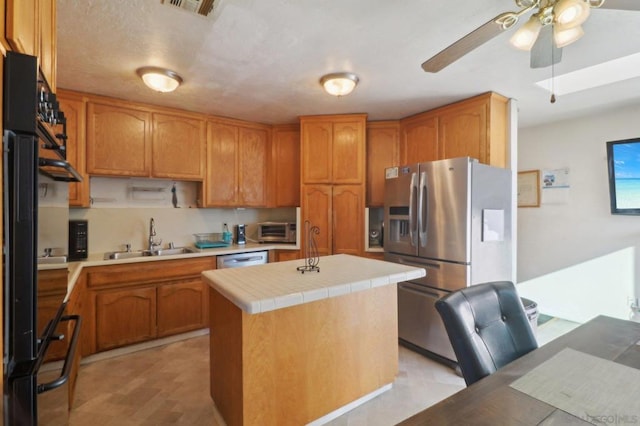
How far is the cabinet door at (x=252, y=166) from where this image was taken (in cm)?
361

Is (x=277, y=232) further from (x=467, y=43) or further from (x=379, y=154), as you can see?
(x=467, y=43)

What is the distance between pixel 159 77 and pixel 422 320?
303 cm

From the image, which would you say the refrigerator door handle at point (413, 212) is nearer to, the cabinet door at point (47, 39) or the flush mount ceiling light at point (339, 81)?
the flush mount ceiling light at point (339, 81)

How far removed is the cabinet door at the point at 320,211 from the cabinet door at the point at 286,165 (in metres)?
0.36

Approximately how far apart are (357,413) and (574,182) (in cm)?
352

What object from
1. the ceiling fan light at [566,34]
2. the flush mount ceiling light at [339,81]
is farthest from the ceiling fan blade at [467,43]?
the flush mount ceiling light at [339,81]

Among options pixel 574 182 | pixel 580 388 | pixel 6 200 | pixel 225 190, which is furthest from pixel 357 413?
pixel 574 182

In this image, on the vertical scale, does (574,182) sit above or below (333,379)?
above

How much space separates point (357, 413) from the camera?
6.21ft

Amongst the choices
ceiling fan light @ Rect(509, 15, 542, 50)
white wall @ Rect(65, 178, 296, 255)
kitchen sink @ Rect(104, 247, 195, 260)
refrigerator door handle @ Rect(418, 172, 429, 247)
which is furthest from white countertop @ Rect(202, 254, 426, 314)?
white wall @ Rect(65, 178, 296, 255)

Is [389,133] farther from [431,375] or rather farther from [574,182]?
[431,375]

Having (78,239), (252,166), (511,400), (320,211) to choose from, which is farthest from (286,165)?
(511,400)

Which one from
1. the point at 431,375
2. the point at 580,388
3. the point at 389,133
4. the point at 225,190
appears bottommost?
the point at 431,375

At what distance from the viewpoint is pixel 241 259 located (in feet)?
10.6
